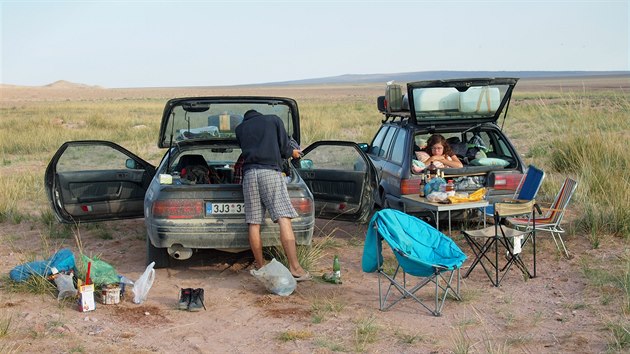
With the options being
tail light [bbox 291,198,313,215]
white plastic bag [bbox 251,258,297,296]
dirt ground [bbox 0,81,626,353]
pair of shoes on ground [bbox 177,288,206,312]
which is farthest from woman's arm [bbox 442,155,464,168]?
pair of shoes on ground [bbox 177,288,206,312]

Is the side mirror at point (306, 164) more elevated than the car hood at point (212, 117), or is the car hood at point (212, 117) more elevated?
the car hood at point (212, 117)

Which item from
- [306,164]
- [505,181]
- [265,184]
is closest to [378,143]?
Result: [505,181]

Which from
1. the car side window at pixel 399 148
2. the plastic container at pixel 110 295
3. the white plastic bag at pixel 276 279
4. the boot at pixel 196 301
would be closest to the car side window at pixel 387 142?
the car side window at pixel 399 148

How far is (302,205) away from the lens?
Answer: 7387 millimetres

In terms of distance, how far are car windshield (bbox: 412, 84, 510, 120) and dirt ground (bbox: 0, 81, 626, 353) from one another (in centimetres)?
199

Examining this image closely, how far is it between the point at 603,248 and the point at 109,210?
532 centimetres

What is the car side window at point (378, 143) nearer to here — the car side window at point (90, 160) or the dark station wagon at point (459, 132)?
the dark station wagon at point (459, 132)

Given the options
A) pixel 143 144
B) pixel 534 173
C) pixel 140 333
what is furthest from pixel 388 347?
pixel 143 144

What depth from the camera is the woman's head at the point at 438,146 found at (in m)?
9.34

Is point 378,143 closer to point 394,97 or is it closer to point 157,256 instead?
point 394,97

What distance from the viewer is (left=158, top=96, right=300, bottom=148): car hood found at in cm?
812

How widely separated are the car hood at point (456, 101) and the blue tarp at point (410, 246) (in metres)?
2.65

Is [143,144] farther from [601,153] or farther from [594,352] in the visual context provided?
[594,352]

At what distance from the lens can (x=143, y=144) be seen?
21906 millimetres
